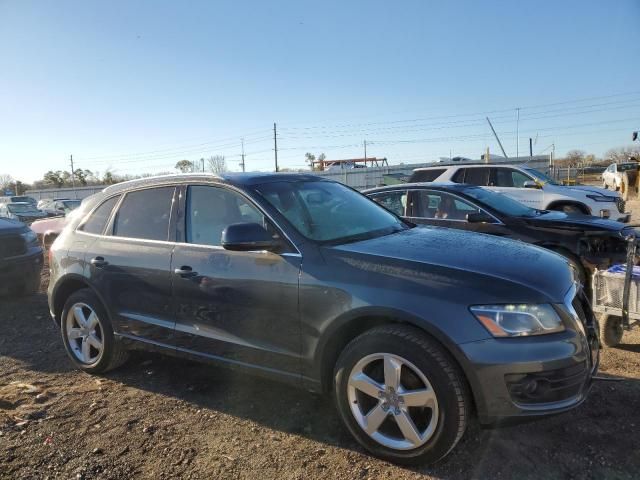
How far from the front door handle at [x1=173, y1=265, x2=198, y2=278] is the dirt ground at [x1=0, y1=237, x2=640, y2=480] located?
0.99 metres

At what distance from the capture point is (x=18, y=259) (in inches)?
279

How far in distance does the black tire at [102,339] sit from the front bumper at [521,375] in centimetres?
299

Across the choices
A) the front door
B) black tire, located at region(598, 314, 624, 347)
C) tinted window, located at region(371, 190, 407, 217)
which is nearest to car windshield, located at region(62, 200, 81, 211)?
tinted window, located at region(371, 190, 407, 217)

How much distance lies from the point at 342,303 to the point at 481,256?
881mm

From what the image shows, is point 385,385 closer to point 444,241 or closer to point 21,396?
point 444,241

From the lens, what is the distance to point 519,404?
8.29ft

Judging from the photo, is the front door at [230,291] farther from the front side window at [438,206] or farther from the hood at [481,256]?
the front side window at [438,206]

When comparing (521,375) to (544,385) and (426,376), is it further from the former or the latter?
(426,376)

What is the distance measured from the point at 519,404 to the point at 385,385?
691 millimetres

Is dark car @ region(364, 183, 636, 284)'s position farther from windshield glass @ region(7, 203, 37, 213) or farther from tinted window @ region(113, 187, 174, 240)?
windshield glass @ region(7, 203, 37, 213)

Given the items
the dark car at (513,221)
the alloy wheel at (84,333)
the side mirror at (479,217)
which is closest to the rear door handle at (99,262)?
the alloy wheel at (84,333)

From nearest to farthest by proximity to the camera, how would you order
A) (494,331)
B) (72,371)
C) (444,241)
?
(494,331), (444,241), (72,371)

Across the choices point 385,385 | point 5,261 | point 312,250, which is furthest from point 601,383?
point 5,261

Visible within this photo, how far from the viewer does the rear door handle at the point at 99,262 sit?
161 inches
